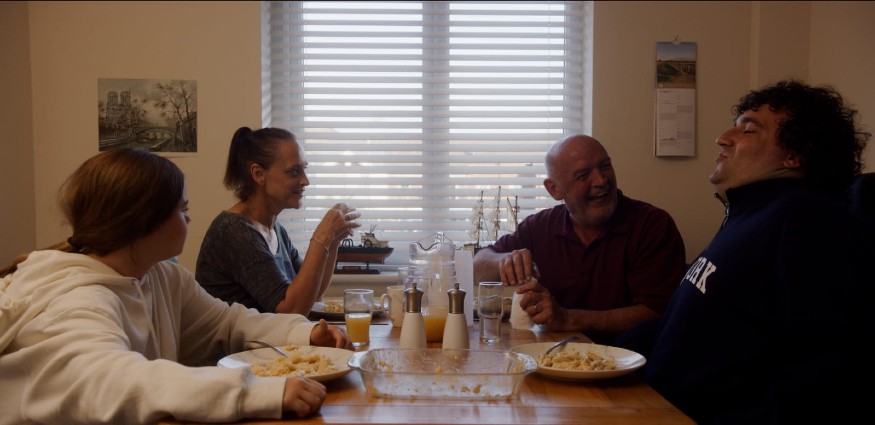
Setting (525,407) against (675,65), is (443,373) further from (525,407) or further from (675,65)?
(675,65)

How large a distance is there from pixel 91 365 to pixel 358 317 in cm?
70

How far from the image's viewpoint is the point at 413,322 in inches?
60.7

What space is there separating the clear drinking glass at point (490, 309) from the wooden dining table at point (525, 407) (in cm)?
30

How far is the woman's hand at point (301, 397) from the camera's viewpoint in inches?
43.4

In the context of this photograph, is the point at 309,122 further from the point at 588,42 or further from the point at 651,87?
the point at 651,87

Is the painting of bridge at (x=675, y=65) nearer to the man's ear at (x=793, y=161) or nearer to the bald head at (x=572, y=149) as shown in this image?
the bald head at (x=572, y=149)

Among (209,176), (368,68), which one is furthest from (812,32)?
(209,176)

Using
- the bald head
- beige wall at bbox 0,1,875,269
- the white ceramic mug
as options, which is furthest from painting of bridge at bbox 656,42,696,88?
the white ceramic mug

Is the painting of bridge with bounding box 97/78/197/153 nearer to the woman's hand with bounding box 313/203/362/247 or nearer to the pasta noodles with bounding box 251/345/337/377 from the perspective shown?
the woman's hand with bounding box 313/203/362/247

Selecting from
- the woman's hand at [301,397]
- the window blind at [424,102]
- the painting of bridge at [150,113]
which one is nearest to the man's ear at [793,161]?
the woman's hand at [301,397]

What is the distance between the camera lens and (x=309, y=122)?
3.67 meters

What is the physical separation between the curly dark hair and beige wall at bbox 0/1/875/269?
172 centimetres

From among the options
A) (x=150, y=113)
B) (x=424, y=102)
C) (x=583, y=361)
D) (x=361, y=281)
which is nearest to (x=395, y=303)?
(x=583, y=361)

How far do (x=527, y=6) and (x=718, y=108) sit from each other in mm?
1087
